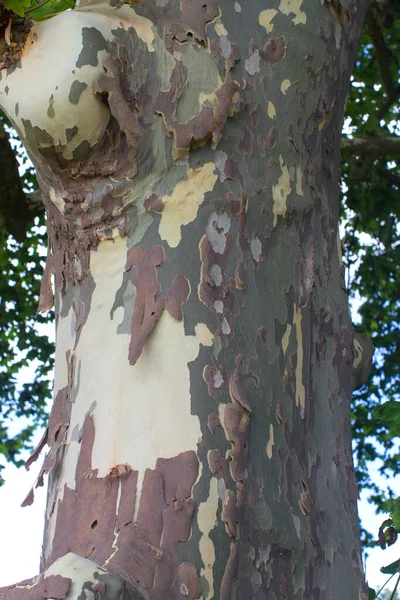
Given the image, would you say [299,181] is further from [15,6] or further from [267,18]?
[15,6]

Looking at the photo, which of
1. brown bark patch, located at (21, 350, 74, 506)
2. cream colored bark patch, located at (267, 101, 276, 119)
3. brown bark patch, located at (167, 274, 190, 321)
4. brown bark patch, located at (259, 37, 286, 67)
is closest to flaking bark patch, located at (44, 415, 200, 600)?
brown bark patch, located at (21, 350, 74, 506)

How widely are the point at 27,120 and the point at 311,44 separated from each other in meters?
0.70

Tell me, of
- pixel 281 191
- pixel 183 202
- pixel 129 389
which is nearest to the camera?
pixel 129 389

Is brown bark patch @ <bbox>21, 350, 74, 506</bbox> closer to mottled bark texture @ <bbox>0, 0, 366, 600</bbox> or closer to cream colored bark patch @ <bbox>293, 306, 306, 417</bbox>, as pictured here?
mottled bark texture @ <bbox>0, 0, 366, 600</bbox>

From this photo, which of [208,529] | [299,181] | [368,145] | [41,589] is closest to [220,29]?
[299,181]

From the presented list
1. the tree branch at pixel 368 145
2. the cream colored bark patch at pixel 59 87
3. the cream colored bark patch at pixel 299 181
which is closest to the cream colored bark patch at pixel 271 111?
the cream colored bark patch at pixel 299 181

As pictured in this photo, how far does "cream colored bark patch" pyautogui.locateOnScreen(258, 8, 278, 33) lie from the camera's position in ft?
6.01

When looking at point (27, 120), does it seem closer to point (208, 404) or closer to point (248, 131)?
point (248, 131)

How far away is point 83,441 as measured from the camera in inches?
60.0

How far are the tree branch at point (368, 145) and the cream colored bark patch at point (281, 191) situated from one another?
3383 millimetres

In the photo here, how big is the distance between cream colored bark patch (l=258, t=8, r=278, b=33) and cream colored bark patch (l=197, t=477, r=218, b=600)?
102cm

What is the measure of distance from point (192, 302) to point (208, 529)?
1.37 feet

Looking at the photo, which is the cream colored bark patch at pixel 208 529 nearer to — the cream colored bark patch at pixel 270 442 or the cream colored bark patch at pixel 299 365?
→ the cream colored bark patch at pixel 270 442

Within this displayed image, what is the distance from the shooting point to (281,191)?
1.74 m
